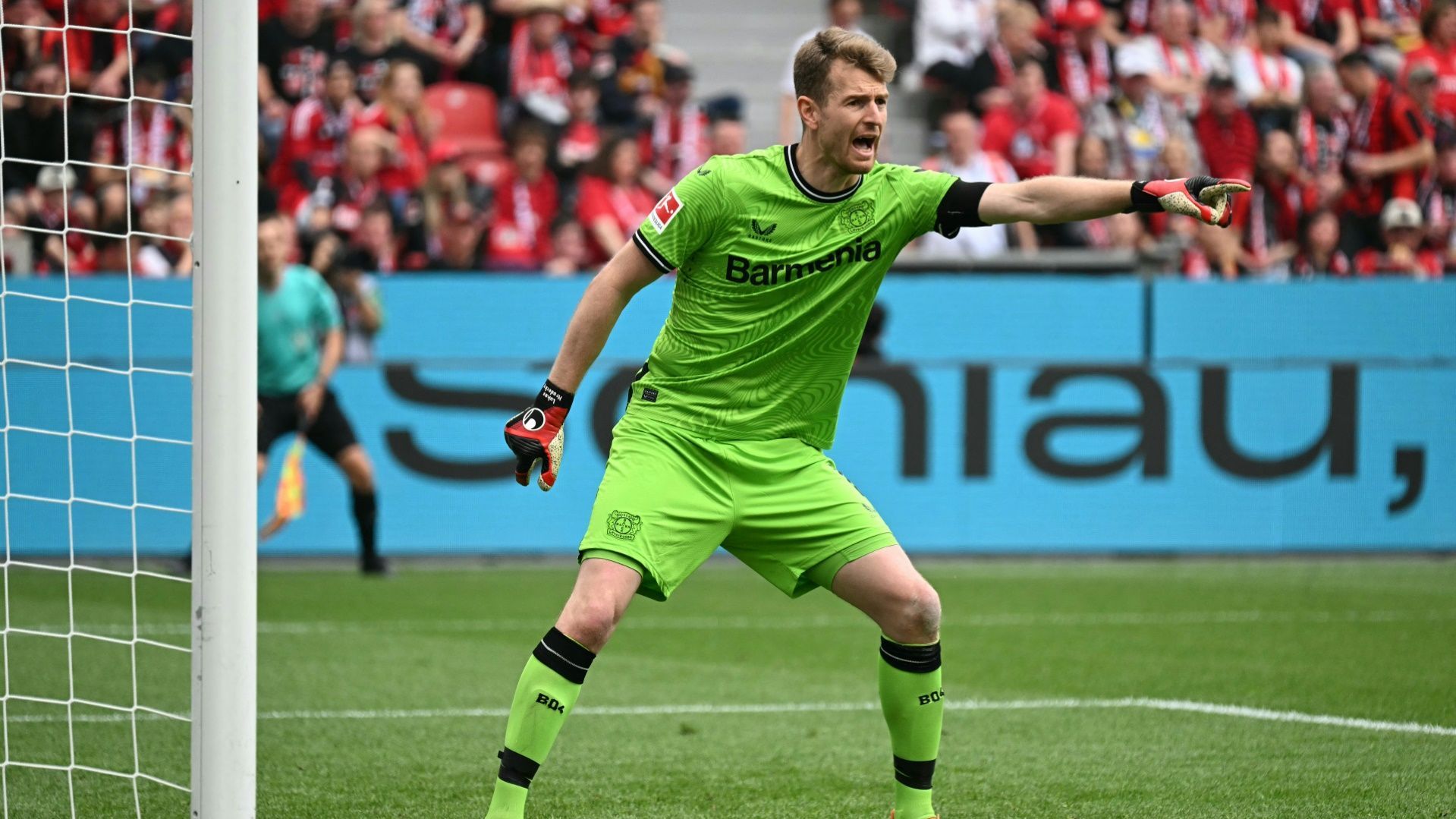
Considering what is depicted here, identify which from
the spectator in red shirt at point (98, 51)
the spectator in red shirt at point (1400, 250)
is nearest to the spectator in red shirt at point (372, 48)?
the spectator in red shirt at point (98, 51)

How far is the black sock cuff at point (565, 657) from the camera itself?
439 cm

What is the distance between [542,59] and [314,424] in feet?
17.2

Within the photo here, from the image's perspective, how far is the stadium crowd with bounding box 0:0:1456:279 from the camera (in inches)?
543

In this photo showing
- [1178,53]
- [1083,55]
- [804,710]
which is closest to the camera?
[804,710]

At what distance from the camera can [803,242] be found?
471 centimetres

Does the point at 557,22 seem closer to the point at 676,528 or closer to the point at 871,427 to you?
the point at 871,427

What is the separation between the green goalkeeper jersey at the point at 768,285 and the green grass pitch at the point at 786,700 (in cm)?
127

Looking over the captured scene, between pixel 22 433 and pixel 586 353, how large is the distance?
780cm

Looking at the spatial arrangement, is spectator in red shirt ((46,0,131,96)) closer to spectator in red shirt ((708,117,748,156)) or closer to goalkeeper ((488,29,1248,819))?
spectator in red shirt ((708,117,748,156))

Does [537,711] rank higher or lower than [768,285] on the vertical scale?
lower

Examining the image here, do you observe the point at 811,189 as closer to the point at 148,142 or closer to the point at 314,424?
the point at 314,424

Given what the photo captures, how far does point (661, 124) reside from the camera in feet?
50.6

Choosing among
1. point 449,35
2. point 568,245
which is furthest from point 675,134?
point 449,35

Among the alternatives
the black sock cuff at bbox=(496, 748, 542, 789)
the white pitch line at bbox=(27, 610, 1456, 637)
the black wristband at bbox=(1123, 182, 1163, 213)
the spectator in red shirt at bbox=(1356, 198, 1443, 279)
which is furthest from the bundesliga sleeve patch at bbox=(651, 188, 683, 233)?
the spectator in red shirt at bbox=(1356, 198, 1443, 279)
